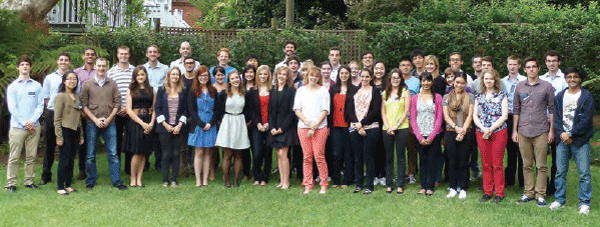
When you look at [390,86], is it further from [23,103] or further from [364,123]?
[23,103]

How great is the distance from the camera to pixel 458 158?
28.0 ft

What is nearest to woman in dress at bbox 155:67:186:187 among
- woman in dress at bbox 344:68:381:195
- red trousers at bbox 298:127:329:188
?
red trousers at bbox 298:127:329:188

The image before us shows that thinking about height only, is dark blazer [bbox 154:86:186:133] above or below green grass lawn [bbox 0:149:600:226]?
above

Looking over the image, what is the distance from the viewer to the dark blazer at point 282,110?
914cm

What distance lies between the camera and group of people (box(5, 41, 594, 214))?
8156mm

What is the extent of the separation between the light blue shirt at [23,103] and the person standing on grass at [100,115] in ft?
1.95

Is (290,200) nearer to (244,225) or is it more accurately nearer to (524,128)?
(244,225)

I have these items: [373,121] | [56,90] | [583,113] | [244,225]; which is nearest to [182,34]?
[56,90]

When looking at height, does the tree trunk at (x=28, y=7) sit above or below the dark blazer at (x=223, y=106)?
above

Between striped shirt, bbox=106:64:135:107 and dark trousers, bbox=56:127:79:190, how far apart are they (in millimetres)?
1001

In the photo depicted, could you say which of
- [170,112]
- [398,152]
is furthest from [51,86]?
[398,152]

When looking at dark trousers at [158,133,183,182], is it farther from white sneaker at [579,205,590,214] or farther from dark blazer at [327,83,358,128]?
white sneaker at [579,205,590,214]

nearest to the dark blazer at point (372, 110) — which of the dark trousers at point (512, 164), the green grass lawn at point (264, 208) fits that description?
the green grass lawn at point (264, 208)

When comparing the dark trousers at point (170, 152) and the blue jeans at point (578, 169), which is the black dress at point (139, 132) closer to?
the dark trousers at point (170, 152)
